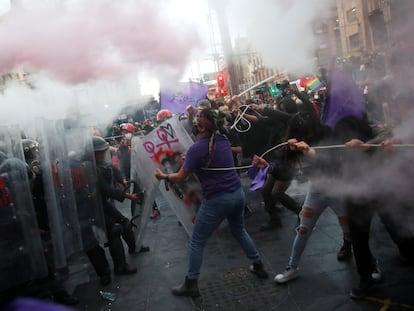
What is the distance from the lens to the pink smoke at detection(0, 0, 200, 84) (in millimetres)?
6070

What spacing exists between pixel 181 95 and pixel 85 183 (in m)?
5.02

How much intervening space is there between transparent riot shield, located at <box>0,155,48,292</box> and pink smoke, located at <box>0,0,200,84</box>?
3075 mm

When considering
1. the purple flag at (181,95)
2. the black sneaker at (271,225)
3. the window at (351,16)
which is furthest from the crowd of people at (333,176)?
the purple flag at (181,95)

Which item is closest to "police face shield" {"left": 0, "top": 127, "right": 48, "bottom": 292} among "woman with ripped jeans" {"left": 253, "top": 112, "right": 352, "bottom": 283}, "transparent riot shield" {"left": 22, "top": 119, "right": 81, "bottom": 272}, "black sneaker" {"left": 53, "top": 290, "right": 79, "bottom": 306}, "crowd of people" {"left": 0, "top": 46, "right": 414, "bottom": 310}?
"crowd of people" {"left": 0, "top": 46, "right": 414, "bottom": 310}

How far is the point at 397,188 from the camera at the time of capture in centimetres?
369

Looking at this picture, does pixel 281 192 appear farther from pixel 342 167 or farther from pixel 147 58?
pixel 147 58

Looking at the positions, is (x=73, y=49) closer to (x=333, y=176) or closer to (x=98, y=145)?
(x=98, y=145)

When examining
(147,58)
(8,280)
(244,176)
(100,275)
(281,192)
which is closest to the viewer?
(8,280)

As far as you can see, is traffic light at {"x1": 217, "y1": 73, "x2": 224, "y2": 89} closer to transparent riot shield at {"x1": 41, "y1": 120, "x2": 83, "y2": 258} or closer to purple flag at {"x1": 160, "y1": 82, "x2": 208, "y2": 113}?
purple flag at {"x1": 160, "y1": 82, "x2": 208, "y2": 113}

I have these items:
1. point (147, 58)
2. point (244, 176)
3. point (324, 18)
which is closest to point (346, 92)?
point (324, 18)

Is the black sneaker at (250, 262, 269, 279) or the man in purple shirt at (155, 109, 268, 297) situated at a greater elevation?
the man in purple shirt at (155, 109, 268, 297)

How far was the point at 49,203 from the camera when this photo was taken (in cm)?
396

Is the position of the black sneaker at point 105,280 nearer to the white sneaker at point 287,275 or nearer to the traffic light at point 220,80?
the white sneaker at point 287,275

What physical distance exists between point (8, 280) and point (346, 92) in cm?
335
